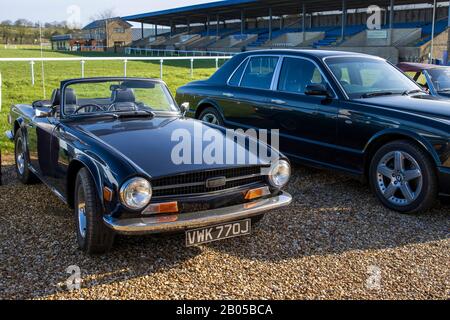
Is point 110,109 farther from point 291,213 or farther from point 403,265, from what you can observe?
point 403,265

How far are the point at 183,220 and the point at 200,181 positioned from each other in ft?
1.21

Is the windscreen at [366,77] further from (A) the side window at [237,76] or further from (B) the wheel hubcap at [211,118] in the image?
(B) the wheel hubcap at [211,118]

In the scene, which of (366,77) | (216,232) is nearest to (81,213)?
(216,232)

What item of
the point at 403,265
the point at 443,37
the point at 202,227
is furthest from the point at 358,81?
the point at 443,37

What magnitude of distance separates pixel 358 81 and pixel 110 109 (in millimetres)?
3085

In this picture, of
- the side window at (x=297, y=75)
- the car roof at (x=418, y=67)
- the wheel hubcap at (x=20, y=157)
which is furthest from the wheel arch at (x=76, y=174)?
the car roof at (x=418, y=67)

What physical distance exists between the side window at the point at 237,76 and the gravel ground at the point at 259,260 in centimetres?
274

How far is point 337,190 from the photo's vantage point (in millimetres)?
6047

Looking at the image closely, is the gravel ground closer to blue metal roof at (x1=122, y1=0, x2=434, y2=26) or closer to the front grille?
the front grille

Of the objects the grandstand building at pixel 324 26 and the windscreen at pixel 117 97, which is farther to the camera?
the grandstand building at pixel 324 26

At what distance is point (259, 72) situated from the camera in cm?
710

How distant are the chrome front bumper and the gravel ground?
0.39m

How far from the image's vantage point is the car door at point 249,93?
6.86 meters

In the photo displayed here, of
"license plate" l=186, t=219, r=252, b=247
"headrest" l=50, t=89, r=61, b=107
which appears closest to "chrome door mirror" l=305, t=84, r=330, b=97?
"license plate" l=186, t=219, r=252, b=247
